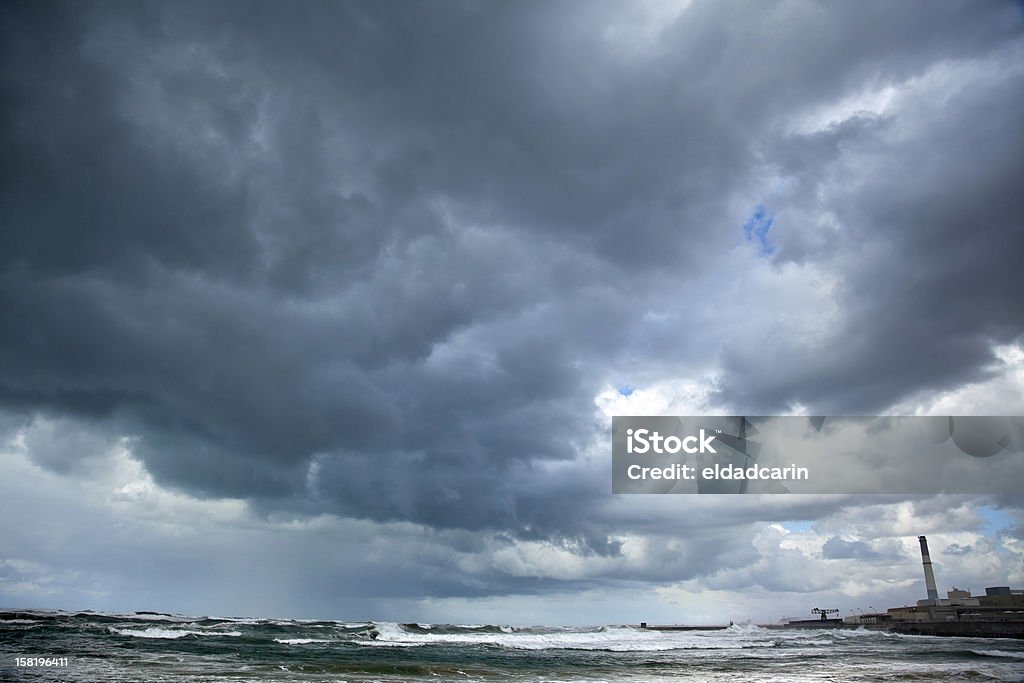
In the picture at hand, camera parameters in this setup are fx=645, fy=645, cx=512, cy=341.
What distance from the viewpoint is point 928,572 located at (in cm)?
11831

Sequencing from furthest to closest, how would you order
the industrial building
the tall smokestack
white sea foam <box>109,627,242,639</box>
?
the tall smokestack
the industrial building
white sea foam <box>109,627,242,639</box>

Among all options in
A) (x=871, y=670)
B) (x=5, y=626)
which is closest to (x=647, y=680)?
(x=871, y=670)

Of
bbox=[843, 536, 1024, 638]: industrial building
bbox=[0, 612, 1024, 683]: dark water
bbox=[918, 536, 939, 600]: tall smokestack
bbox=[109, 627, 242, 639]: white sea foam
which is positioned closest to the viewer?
bbox=[0, 612, 1024, 683]: dark water

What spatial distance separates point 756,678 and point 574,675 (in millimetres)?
7996

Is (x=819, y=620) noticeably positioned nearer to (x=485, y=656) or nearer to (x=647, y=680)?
(x=485, y=656)

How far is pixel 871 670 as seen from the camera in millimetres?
32094

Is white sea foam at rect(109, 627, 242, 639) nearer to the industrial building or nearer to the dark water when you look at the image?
the dark water

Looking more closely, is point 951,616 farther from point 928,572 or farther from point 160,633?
point 160,633

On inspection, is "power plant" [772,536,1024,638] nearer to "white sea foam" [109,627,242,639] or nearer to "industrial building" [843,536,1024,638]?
"industrial building" [843,536,1024,638]

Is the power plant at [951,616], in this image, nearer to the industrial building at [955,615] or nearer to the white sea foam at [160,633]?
the industrial building at [955,615]

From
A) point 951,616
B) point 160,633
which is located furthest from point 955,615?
point 160,633

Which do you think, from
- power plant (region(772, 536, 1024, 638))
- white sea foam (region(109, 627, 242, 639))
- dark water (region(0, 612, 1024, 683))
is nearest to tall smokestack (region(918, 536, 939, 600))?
power plant (region(772, 536, 1024, 638))

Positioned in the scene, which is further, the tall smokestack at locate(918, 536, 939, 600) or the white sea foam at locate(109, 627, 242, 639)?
the tall smokestack at locate(918, 536, 939, 600)

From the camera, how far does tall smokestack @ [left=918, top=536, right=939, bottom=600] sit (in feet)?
382
